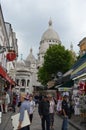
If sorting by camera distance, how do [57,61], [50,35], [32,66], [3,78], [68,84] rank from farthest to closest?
[32,66] < [50,35] < [57,61] < [3,78] < [68,84]

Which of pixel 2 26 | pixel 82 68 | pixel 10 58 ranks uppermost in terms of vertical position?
pixel 2 26

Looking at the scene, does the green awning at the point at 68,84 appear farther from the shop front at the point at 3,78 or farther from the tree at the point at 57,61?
the tree at the point at 57,61

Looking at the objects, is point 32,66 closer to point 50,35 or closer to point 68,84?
point 50,35

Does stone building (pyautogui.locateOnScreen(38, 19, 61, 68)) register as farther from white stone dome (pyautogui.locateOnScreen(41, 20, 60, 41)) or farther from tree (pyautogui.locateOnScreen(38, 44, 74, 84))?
tree (pyautogui.locateOnScreen(38, 44, 74, 84))

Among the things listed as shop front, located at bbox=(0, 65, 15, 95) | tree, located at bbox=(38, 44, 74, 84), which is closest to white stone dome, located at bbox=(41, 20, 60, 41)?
tree, located at bbox=(38, 44, 74, 84)

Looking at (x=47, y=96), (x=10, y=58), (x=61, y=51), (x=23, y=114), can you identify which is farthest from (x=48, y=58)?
(x=23, y=114)

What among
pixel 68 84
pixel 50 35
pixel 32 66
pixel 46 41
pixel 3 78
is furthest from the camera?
pixel 32 66

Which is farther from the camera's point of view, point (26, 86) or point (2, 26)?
point (26, 86)

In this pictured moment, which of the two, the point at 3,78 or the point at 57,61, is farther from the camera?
the point at 57,61

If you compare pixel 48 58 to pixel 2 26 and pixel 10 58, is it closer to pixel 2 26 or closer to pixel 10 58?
pixel 2 26

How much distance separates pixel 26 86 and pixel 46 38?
31001mm

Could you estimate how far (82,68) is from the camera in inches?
688

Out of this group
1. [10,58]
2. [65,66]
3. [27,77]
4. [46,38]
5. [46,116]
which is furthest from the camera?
[46,38]

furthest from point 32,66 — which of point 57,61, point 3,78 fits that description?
point 3,78
